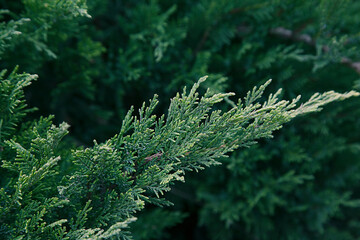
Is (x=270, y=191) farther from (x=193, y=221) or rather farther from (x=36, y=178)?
(x=36, y=178)

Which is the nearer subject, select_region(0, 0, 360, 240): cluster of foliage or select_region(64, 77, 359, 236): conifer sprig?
→ select_region(64, 77, 359, 236): conifer sprig

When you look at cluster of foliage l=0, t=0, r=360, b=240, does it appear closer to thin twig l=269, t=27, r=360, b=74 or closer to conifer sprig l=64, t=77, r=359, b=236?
thin twig l=269, t=27, r=360, b=74

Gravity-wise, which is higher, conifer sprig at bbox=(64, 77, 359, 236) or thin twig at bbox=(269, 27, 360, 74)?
thin twig at bbox=(269, 27, 360, 74)

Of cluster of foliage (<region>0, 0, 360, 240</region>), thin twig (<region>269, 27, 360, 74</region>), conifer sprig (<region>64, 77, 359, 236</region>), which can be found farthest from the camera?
thin twig (<region>269, 27, 360, 74</region>)

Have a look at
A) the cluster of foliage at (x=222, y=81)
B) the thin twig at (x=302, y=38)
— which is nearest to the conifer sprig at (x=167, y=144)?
the cluster of foliage at (x=222, y=81)

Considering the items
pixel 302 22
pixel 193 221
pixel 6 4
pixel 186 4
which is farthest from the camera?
pixel 193 221

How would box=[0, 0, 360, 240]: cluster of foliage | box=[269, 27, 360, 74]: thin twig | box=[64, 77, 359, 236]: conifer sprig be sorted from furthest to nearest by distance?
box=[269, 27, 360, 74]: thin twig
box=[0, 0, 360, 240]: cluster of foliage
box=[64, 77, 359, 236]: conifer sprig

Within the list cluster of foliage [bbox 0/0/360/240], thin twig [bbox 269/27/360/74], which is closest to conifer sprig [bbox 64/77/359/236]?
cluster of foliage [bbox 0/0/360/240]

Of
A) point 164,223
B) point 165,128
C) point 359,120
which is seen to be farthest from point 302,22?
point 164,223

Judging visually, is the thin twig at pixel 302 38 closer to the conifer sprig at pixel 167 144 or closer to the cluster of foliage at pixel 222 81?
the cluster of foliage at pixel 222 81

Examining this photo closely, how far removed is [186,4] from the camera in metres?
2.80

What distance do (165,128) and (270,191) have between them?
1435 mm

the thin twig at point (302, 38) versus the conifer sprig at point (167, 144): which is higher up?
the thin twig at point (302, 38)

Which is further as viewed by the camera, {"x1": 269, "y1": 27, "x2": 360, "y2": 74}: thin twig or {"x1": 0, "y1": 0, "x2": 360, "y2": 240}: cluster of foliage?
{"x1": 269, "y1": 27, "x2": 360, "y2": 74}: thin twig
